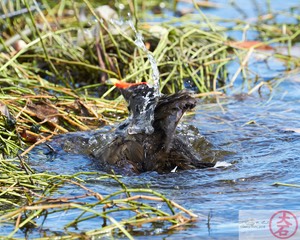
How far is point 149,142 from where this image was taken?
13.1ft

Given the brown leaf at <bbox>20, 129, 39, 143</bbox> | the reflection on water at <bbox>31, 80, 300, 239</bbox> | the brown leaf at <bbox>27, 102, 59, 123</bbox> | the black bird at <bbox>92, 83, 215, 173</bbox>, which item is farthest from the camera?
the brown leaf at <bbox>27, 102, 59, 123</bbox>

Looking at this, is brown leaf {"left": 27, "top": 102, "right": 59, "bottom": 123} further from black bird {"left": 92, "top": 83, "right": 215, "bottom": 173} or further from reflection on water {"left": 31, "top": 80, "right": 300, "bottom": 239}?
black bird {"left": 92, "top": 83, "right": 215, "bottom": 173}

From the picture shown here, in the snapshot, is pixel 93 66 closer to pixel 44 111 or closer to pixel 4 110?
pixel 44 111

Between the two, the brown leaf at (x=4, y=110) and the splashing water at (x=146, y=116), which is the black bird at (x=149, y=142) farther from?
the brown leaf at (x=4, y=110)

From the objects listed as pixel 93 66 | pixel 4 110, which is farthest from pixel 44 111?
pixel 93 66

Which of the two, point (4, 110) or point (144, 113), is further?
point (4, 110)

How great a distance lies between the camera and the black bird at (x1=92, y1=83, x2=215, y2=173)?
3.89 metres

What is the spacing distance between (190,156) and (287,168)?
1.75ft

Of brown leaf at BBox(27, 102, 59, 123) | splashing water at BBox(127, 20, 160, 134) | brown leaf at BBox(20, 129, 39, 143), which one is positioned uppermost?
splashing water at BBox(127, 20, 160, 134)

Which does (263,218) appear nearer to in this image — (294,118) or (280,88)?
(294,118)

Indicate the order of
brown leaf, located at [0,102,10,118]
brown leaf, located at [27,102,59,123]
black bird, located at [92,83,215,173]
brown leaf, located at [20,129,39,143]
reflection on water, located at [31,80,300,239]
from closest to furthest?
reflection on water, located at [31,80,300,239] < black bird, located at [92,83,215,173] < brown leaf, located at [0,102,10,118] < brown leaf, located at [20,129,39,143] < brown leaf, located at [27,102,59,123]

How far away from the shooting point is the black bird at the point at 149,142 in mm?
3891

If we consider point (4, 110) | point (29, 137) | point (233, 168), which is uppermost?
point (4, 110)

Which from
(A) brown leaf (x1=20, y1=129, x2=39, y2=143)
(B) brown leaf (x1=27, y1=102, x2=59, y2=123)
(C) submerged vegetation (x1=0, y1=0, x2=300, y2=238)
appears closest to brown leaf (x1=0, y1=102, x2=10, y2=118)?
(C) submerged vegetation (x1=0, y1=0, x2=300, y2=238)
